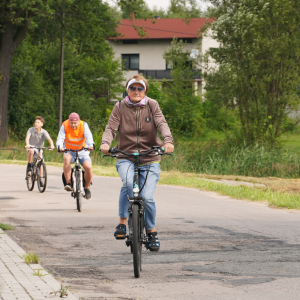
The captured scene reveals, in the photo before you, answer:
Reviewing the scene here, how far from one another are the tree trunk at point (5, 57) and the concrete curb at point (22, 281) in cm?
2885

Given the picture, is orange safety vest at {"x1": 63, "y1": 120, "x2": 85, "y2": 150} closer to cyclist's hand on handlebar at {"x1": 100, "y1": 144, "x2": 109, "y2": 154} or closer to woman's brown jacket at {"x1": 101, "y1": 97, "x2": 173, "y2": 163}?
woman's brown jacket at {"x1": 101, "y1": 97, "x2": 173, "y2": 163}

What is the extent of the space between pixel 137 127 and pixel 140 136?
0.34 ft

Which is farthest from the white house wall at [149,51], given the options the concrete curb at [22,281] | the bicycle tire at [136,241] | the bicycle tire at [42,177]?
the bicycle tire at [136,241]

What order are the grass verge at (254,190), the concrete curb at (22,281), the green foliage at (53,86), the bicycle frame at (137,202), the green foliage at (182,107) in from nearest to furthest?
1. the concrete curb at (22,281)
2. the bicycle frame at (137,202)
3. the grass verge at (254,190)
4. the green foliage at (53,86)
5. the green foliage at (182,107)

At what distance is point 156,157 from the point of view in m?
6.54

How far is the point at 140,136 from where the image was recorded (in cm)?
652

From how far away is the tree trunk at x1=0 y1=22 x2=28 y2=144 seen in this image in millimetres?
34719

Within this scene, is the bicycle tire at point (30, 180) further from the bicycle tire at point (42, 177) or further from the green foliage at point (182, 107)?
the green foliage at point (182, 107)

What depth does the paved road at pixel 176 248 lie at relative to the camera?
559 centimetres

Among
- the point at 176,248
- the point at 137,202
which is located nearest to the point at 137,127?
the point at 137,202

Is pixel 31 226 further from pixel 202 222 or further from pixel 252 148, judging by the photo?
pixel 252 148

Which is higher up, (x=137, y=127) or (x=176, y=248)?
(x=137, y=127)

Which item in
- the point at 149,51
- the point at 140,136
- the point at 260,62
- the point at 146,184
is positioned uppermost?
the point at 149,51

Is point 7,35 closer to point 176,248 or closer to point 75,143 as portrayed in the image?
point 75,143
